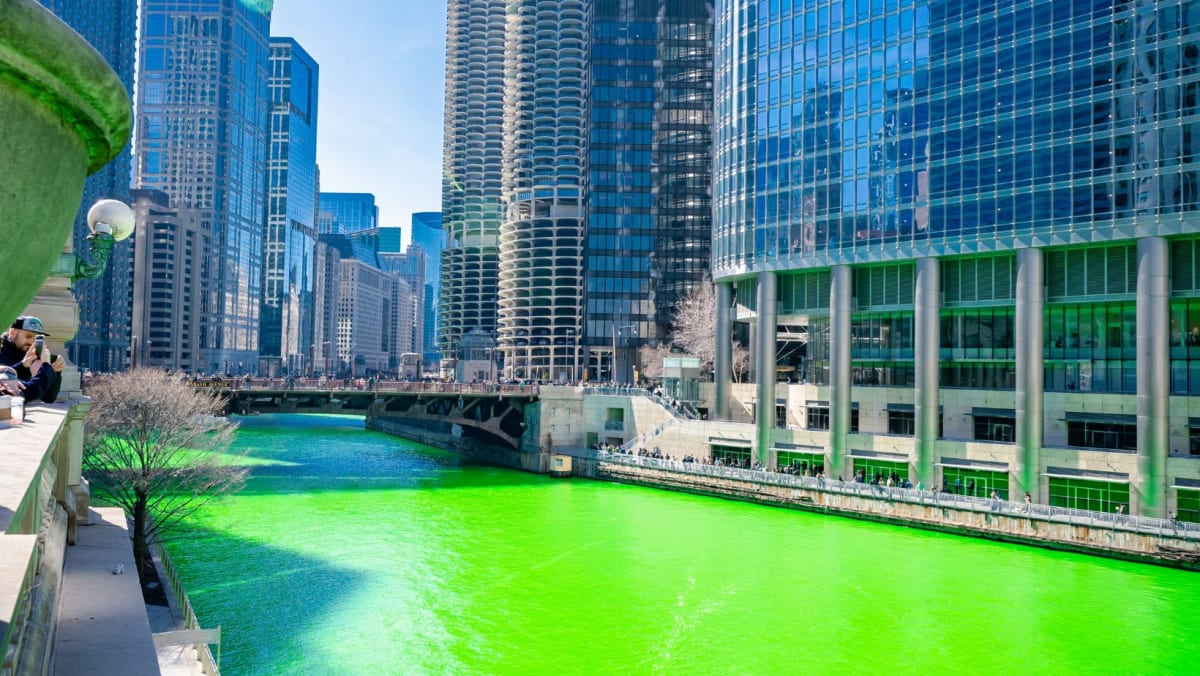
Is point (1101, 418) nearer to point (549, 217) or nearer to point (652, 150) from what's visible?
point (652, 150)

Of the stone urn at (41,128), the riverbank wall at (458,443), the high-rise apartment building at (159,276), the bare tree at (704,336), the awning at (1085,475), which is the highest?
the high-rise apartment building at (159,276)

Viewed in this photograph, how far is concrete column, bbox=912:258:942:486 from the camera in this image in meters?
54.2

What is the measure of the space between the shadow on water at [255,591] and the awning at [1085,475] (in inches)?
1571

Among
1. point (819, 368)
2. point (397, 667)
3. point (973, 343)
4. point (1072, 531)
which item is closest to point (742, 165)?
point (819, 368)

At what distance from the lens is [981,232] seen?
173ft

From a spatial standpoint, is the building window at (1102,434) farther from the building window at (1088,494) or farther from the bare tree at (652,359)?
the bare tree at (652,359)

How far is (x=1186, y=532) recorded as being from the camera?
133 ft

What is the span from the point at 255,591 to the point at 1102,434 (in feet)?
156

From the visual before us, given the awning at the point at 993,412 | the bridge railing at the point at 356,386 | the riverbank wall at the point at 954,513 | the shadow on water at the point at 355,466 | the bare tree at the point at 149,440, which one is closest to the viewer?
the bare tree at the point at 149,440

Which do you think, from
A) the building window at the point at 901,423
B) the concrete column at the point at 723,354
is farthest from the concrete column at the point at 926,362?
the concrete column at the point at 723,354

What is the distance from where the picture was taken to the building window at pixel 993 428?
54.4 meters

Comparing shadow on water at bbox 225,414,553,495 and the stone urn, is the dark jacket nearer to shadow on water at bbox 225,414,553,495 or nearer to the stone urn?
the stone urn

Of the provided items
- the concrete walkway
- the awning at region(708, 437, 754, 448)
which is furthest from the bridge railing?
the concrete walkway

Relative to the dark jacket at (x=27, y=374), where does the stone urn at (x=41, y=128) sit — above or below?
above
